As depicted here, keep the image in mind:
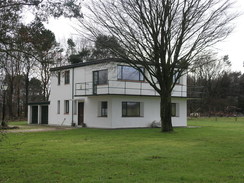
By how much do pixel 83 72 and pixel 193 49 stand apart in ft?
40.9

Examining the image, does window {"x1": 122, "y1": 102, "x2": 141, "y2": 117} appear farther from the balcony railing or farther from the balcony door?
the balcony door

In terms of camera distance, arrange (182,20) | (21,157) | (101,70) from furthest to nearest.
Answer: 1. (101,70)
2. (182,20)
3. (21,157)

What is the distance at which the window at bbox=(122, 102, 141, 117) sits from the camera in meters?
30.5

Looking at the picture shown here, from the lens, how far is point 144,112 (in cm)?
3177

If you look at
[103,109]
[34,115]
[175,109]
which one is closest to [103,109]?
[103,109]

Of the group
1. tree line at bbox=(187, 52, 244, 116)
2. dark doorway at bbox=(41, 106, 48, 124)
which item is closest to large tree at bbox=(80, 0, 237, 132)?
dark doorway at bbox=(41, 106, 48, 124)

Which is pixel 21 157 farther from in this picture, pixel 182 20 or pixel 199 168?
pixel 182 20

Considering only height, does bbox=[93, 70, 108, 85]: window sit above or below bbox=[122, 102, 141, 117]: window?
above

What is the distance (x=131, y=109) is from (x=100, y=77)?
4.17 meters

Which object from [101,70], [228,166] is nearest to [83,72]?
[101,70]

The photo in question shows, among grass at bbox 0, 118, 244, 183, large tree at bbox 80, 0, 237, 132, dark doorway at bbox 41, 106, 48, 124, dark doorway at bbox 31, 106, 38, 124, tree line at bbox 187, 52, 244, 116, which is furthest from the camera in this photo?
tree line at bbox 187, 52, 244, 116

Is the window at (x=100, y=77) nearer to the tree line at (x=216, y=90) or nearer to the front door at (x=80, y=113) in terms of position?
the front door at (x=80, y=113)

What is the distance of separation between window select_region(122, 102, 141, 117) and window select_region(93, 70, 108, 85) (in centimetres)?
275

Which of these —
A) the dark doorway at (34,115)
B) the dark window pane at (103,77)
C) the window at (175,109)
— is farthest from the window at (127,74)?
the dark doorway at (34,115)
